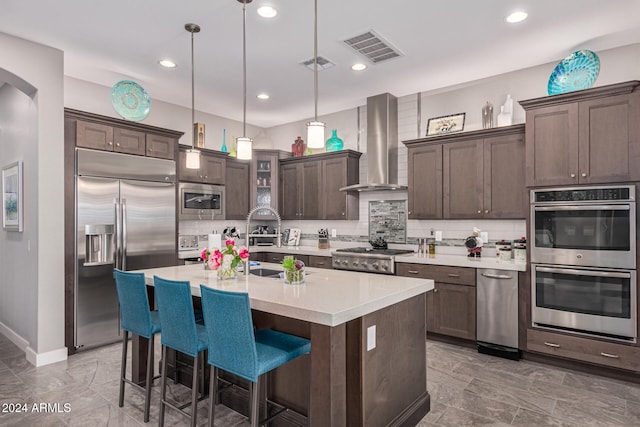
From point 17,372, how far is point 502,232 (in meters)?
5.17

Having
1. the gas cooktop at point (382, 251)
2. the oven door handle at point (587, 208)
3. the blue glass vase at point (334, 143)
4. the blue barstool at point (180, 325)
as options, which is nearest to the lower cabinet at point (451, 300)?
the gas cooktop at point (382, 251)

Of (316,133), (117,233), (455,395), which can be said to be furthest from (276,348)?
(117,233)

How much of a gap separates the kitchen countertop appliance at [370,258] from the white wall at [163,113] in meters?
2.79

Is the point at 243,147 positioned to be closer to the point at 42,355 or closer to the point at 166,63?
the point at 166,63

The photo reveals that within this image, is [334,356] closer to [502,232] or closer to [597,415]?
[597,415]

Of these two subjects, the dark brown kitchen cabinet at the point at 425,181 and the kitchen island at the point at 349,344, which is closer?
the kitchen island at the point at 349,344

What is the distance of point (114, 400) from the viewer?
2951 millimetres

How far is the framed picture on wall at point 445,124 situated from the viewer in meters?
4.74

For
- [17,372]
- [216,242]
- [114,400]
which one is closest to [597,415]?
[216,242]

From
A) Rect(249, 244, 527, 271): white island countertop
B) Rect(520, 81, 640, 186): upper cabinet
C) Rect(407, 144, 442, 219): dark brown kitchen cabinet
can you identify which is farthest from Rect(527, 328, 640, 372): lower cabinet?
Rect(407, 144, 442, 219): dark brown kitchen cabinet

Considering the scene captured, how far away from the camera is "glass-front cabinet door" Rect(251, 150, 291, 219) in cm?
621

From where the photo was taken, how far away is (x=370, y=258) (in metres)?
4.74

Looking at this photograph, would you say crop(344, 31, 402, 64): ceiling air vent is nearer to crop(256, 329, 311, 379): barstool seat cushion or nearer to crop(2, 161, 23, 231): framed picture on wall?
crop(256, 329, 311, 379): barstool seat cushion

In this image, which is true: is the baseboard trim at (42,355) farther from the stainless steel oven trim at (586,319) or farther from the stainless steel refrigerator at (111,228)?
the stainless steel oven trim at (586,319)
